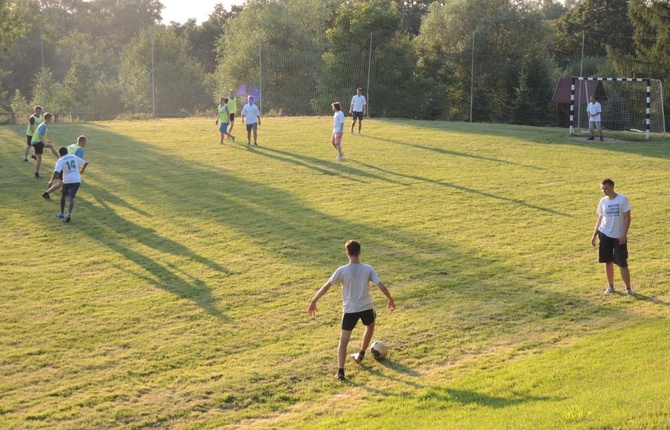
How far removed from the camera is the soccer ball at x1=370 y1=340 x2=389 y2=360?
477 inches

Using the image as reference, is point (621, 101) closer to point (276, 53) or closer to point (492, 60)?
point (492, 60)

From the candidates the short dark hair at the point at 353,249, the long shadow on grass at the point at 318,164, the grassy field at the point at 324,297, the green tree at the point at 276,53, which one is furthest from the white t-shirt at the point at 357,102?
the short dark hair at the point at 353,249

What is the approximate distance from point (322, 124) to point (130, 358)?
25944mm

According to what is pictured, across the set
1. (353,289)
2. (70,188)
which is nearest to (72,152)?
(70,188)

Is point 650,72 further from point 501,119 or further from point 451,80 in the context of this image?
point 451,80

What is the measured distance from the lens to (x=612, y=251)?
1476 centimetres

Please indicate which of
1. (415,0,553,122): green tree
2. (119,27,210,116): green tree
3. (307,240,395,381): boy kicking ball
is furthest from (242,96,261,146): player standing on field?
(307,240,395,381): boy kicking ball

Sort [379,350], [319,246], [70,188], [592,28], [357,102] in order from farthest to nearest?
[592,28], [357,102], [70,188], [319,246], [379,350]

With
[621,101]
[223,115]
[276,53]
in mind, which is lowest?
[223,115]

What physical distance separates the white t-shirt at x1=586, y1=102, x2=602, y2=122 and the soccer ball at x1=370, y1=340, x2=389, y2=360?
2132 centimetres

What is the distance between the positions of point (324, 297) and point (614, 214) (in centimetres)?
518

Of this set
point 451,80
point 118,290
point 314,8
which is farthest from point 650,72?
point 118,290

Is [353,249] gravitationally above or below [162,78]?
below

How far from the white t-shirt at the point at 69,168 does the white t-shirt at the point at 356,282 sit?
10.6 meters
